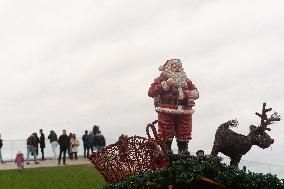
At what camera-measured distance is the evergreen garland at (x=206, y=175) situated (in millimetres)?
9203

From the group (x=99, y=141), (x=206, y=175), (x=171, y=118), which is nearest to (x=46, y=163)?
(x=99, y=141)

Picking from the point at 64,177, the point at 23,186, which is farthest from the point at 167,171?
the point at 64,177

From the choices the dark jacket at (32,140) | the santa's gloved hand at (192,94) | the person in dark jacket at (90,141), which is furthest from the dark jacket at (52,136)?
the santa's gloved hand at (192,94)

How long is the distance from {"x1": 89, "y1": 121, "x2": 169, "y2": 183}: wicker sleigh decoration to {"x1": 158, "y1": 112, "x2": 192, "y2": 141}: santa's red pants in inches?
91.8

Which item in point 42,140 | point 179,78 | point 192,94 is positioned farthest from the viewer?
point 42,140

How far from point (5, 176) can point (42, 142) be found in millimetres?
4104

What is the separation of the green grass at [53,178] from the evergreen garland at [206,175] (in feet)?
35.7

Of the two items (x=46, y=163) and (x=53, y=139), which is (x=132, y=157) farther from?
(x=46, y=163)

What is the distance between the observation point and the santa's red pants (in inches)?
524

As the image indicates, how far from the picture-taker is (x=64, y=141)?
2656cm

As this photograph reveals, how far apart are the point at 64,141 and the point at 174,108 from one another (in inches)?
545

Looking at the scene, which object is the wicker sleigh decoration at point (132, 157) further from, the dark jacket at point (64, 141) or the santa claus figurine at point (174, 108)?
the dark jacket at point (64, 141)

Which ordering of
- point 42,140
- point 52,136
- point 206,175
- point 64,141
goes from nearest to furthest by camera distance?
1. point 206,175
2. point 64,141
3. point 42,140
4. point 52,136

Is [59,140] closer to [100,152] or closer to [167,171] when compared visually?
[100,152]
